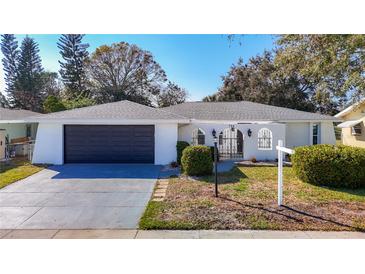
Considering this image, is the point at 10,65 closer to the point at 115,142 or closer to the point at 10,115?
the point at 10,115

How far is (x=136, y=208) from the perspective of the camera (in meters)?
7.15

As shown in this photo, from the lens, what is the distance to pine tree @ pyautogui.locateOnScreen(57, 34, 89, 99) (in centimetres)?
3728

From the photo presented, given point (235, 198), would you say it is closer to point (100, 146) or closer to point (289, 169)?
point (289, 169)

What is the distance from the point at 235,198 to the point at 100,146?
325 inches

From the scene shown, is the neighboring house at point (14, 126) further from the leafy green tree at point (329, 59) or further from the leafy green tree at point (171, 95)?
the leafy green tree at point (171, 95)

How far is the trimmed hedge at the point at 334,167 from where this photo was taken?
8.94 meters

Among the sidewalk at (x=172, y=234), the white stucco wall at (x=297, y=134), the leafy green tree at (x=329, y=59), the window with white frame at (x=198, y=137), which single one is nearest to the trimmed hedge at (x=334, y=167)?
the leafy green tree at (x=329, y=59)

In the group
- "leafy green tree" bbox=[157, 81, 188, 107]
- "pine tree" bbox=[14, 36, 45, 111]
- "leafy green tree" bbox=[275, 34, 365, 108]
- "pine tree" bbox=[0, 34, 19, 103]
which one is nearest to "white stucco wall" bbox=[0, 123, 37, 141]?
"leafy green tree" bbox=[275, 34, 365, 108]

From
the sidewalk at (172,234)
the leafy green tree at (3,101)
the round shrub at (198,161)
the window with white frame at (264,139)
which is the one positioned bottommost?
the sidewalk at (172,234)

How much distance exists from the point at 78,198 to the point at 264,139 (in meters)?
10.8

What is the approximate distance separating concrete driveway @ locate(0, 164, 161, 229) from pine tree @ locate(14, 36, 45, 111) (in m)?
29.5

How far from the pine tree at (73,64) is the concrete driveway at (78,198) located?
28.2 metres

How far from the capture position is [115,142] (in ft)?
45.3
